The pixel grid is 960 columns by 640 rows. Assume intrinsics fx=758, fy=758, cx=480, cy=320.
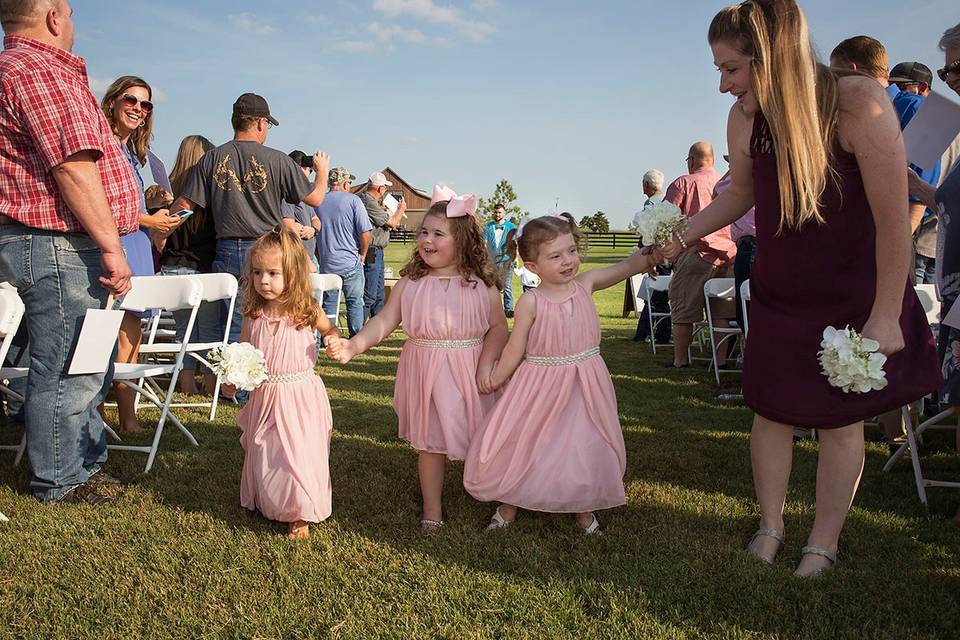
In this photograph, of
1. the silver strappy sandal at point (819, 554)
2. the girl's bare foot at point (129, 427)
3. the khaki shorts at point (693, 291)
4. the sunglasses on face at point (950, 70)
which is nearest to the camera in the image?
the silver strappy sandal at point (819, 554)

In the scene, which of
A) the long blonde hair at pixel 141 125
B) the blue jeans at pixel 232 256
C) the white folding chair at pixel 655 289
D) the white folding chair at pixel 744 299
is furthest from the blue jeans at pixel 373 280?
the white folding chair at pixel 744 299

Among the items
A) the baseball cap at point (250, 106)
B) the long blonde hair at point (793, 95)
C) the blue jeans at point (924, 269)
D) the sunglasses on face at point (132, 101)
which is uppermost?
the baseball cap at point (250, 106)

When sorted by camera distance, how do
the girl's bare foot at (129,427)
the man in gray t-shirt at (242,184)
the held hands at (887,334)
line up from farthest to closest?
the man in gray t-shirt at (242,184) < the girl's bare foot at (129,427) < the held hands at (887,334)

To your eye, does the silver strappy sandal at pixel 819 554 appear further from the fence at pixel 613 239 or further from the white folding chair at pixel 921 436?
the fence at pixel 613 239

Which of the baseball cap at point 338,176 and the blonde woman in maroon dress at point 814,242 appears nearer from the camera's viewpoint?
the blonde woman in maroon dress at point 814,242

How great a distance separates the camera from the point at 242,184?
595 cm

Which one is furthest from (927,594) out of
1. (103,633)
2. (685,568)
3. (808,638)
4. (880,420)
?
(103,633)

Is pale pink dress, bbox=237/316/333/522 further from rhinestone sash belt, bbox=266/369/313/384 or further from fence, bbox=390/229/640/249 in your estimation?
fence, bbox=390/229/640/249

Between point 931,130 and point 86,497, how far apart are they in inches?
175

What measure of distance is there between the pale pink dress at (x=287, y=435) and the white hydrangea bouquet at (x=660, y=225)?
5.39 feet

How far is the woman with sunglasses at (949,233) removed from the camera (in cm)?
324

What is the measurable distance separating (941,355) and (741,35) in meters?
2.05

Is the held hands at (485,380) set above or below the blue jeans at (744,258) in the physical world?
below

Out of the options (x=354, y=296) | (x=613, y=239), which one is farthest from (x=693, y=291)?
(x=613, y=239)
